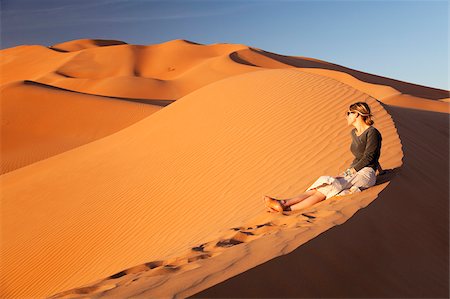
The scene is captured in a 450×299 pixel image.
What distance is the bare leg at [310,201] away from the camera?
6.78m

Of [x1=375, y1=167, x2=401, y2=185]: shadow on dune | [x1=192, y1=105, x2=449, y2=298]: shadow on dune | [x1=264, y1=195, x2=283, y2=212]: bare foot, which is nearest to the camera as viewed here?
[x1=192, y1=105, x2=449, y2=298]: shadow on dune

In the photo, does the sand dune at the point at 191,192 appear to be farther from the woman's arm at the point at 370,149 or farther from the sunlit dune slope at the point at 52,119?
the sunlit dune slope at the point at 52,119

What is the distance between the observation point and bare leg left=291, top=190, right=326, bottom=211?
6.78 metres

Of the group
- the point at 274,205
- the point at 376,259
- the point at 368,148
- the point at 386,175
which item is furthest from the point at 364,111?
the point at 376,259

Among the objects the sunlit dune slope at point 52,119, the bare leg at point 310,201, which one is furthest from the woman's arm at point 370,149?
the sunlit dune slope at point 52,119

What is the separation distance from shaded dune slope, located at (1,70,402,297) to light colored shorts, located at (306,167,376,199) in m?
1.59

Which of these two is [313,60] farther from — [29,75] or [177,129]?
[177,129]

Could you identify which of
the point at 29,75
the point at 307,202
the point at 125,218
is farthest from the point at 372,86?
the point at 29,75

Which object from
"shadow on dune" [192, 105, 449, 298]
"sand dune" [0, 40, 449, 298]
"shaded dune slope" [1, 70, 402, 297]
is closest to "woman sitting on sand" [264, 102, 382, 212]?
"sand dune" [0, 40, 449, 298]

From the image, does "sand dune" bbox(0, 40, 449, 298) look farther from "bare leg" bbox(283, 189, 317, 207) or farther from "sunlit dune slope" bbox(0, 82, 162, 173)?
"sunlit dune slope" bbox(0, 82, 162, 173)

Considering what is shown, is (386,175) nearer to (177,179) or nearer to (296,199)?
(296,199)

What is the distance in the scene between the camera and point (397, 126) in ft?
36.0

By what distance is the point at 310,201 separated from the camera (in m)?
6.81

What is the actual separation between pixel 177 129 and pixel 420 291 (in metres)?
10.1
